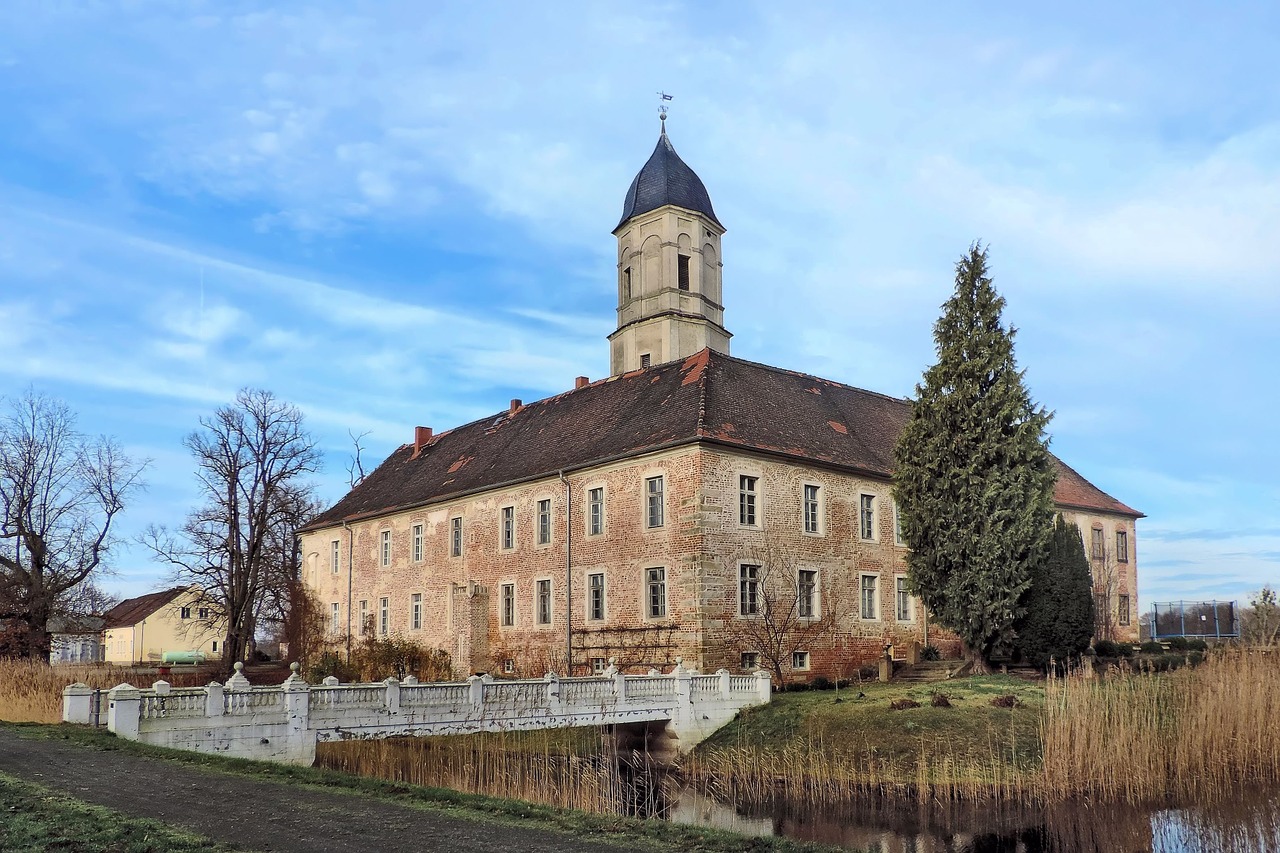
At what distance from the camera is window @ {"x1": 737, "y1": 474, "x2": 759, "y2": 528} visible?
29.3m

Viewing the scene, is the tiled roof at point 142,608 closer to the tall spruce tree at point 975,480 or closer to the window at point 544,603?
the window at point 544,603

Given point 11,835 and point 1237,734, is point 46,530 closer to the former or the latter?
point 11,835

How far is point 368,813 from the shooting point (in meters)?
12.6

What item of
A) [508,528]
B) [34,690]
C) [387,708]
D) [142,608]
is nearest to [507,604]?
[508,528]

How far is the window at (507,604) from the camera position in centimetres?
3447

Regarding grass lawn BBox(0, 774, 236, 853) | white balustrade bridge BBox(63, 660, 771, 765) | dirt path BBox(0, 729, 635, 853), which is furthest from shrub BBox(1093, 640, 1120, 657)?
grass lawn BBox(0, 774, 236, 853)

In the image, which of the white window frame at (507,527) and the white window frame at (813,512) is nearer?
the white window frame at (813,512)

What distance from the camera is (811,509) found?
102 ft

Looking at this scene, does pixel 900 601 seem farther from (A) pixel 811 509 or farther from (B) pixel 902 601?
(A) pixel 811 509

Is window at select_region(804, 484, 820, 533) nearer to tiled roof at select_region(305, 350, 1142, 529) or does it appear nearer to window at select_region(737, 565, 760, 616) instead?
tiled roof at select_region(305, 350, 1142, 529)

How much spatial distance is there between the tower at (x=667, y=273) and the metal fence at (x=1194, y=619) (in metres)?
23.4

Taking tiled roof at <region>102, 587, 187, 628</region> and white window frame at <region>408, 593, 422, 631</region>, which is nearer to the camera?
white window frame at <region>408, 593, 422, 631</region>

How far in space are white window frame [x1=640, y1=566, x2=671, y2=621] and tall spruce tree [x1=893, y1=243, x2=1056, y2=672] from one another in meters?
6.24

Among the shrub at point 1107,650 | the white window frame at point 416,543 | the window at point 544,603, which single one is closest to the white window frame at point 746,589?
the window at point 544,603
